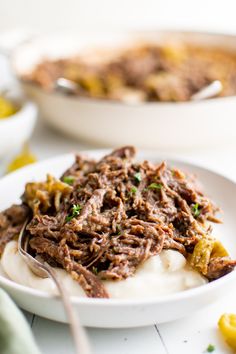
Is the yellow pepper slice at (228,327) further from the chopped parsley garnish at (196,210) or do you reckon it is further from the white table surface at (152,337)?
the chopped parsley garnish at (196,210)

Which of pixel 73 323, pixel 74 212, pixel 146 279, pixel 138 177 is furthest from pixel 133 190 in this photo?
pixel 73 323

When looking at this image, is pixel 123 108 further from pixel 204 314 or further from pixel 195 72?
pixel 204 314

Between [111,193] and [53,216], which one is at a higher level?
[111,193]

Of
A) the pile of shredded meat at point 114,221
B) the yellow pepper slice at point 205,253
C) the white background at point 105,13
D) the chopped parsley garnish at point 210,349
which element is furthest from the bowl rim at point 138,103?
the white background at point 105,13

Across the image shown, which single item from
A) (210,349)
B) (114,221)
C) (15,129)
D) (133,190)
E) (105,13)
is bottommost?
(15,129)

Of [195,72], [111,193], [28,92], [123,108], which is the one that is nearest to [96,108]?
[123,108]

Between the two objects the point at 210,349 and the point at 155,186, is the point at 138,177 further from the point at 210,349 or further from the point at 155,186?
the point at 210,349
